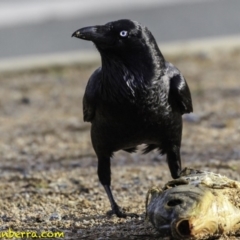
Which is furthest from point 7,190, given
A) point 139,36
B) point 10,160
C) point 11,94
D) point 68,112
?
point 11,94

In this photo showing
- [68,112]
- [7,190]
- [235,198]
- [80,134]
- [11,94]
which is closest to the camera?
[235,198]

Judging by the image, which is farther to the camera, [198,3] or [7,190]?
[198,3]

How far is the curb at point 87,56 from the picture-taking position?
419 inches

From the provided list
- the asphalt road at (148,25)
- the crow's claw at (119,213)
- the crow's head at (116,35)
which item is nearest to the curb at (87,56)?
the asphalt road at (148,25)

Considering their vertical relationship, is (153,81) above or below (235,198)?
above

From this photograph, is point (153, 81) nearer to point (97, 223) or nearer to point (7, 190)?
point (97, 223)

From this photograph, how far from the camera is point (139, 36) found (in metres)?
5.11

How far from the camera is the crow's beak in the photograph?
495 centimetres

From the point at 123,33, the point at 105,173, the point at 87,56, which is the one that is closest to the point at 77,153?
the point at 105,173

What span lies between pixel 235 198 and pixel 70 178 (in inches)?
85.2

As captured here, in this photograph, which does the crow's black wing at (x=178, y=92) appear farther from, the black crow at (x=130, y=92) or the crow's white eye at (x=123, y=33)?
the crow's white eye at (x=123, y=33)

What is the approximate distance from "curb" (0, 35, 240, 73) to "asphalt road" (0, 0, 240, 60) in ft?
3.84

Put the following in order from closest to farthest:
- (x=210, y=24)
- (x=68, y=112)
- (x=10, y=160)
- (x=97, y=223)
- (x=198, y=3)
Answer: (x=97, y=223), (x=10, y=160), (x=68, y=112), (x=210, y=24), (x=198, y=3)

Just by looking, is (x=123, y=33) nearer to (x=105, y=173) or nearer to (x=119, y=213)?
(x=105, y=173)
